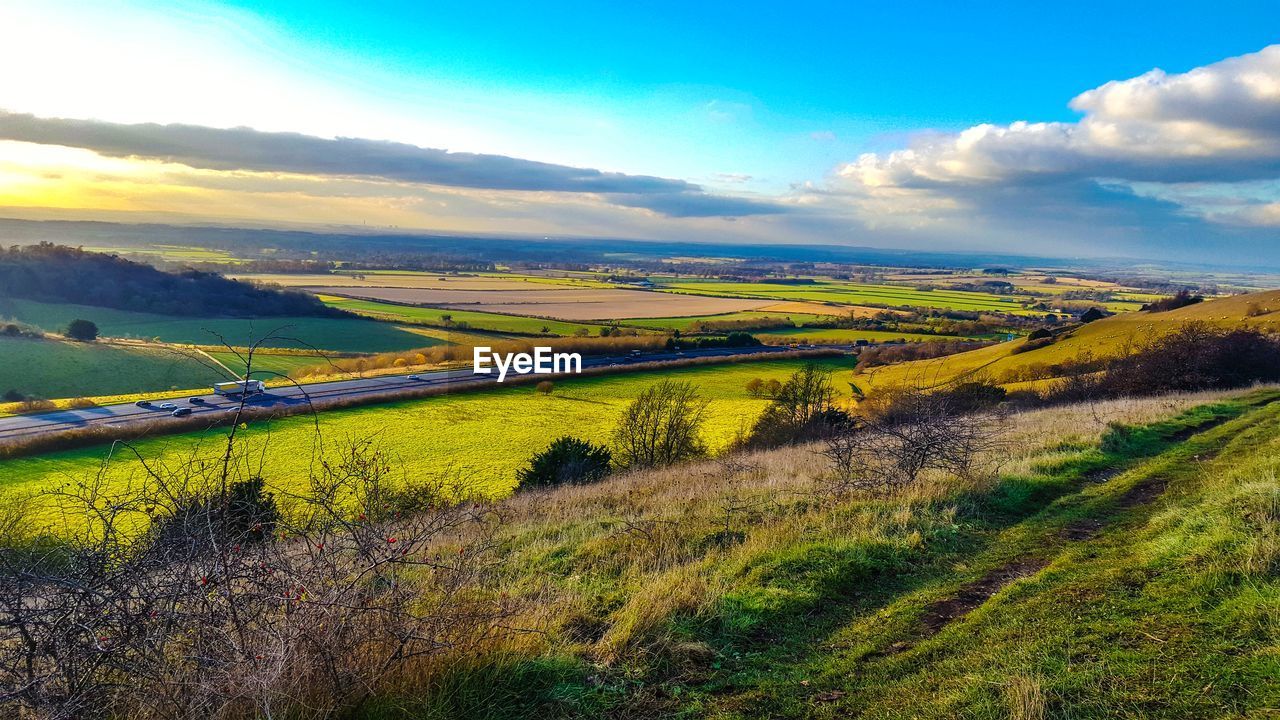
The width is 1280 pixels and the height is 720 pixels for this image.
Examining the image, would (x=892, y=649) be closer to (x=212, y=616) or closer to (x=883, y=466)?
(x=212, y=616)

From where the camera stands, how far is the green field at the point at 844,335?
3014 inches

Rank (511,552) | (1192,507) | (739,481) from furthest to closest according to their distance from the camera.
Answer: (739,481) → (511,552) → (1192,507)

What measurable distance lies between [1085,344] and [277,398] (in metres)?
52.8

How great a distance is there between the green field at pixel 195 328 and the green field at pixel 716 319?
28064mm

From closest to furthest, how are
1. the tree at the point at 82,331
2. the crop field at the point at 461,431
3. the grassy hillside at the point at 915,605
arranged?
the grassy hillside at the point at 915,605 < the crop field at the point at 461,431 < the tree at the point at 82,331

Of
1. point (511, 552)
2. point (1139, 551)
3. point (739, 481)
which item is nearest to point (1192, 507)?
point (1139, 551)

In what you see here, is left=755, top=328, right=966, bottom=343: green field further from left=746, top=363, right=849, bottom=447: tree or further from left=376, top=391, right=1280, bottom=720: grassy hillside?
left=376, top=391, right=1280, bottom=720: grassy hillside

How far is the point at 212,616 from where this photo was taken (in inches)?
165

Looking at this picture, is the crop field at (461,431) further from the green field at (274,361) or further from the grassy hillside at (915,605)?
the green field at (274,361)

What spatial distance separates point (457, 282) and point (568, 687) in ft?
460

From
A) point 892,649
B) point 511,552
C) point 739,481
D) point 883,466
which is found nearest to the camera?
point 892,649

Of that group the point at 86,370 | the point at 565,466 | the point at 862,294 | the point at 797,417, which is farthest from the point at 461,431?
the point at 862,294

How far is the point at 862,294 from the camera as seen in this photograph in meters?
142

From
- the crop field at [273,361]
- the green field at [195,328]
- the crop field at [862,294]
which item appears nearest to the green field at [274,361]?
the crop field at [273,361]
